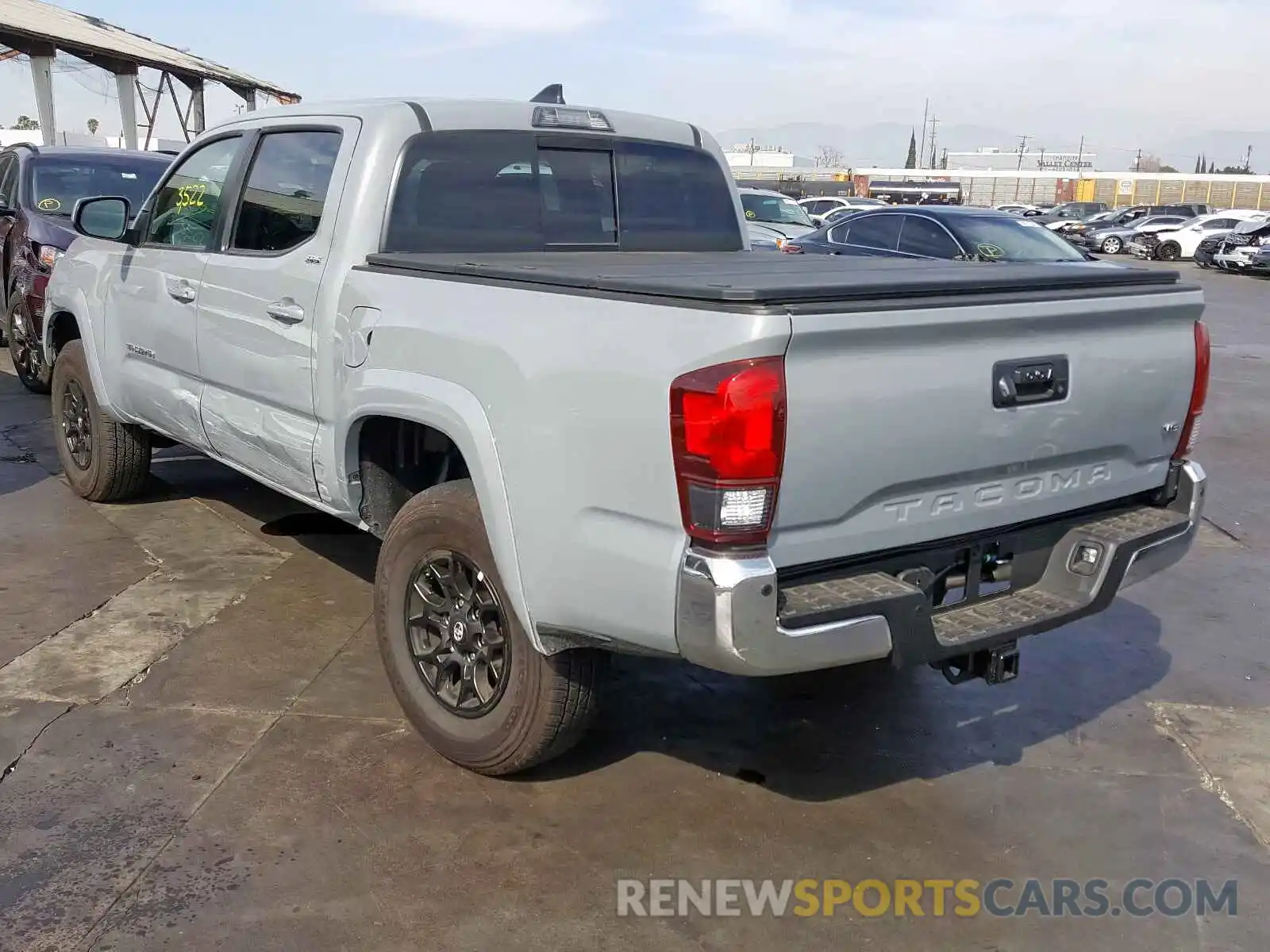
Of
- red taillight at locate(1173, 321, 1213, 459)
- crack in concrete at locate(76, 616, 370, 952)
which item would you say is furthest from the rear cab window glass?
red taillight at locate(1173, 321, 1213, 459)

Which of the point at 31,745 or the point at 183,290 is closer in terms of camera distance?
the point at 31,745

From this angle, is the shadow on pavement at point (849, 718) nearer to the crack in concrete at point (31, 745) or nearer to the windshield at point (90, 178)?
the crack in concrete at point (31, 745)

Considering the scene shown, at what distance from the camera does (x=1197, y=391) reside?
361 centimetres

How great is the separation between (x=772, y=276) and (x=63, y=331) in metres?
4.74

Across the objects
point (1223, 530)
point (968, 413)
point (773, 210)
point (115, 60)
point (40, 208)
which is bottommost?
point (1223, 530)

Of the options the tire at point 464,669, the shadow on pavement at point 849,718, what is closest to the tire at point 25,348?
the tire at point 464,669

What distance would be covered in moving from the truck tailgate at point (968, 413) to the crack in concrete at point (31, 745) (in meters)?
2.48

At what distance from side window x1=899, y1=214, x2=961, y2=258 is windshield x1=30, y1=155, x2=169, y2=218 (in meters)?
7.34

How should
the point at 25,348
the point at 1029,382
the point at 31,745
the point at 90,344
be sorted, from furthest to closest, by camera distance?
the point at 25,348 < the point at 90,344 < the point at 31,745 < the point at 1029,382

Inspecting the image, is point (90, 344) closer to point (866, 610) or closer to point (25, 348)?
point (25, 348)

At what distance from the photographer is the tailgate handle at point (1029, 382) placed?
303 cm

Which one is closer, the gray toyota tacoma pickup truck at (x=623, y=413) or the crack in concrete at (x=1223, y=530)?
the gray toyota tacoma pickup truck at (x=623, y=413)

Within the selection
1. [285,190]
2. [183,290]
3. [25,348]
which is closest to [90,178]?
[25,348]

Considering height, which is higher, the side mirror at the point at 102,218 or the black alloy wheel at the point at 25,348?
the side mirror at the point at 102,218
